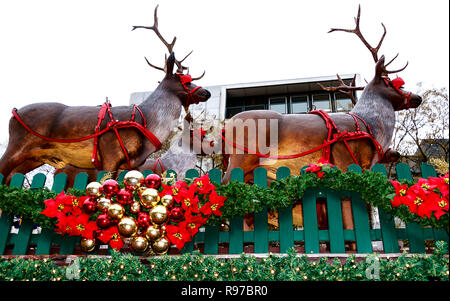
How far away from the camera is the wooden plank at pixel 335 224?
11.8 feet

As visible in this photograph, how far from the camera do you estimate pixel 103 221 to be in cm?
355

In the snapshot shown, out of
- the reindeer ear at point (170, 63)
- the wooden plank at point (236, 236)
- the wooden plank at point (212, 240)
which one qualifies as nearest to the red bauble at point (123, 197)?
the wooden plank at point (212, 240)

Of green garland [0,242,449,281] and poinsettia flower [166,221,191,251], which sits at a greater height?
poinsettia flower [166,221,191,251]

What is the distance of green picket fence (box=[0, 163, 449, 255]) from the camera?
Answer: 11.6 ft

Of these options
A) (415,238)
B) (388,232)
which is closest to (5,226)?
(388,232)

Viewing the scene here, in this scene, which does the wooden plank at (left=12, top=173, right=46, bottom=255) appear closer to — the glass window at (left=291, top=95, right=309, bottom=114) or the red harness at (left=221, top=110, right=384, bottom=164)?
the red harness at (left=221, top=110, right=384, bottom=164)

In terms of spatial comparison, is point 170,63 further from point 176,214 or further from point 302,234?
point 302,234

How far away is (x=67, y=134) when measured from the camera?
570 centimetres

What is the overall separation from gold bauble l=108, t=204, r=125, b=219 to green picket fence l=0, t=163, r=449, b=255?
0.79 m

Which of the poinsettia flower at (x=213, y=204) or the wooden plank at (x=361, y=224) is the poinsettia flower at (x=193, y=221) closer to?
the poinsettia flower at (x=213, y=204)

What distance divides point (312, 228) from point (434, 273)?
118cm

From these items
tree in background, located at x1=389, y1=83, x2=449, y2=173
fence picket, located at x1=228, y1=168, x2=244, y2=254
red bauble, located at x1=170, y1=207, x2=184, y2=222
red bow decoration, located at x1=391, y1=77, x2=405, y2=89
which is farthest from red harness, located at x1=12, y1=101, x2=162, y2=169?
tree in background, located at x1=389, y1=83, x2=449, y2=173
